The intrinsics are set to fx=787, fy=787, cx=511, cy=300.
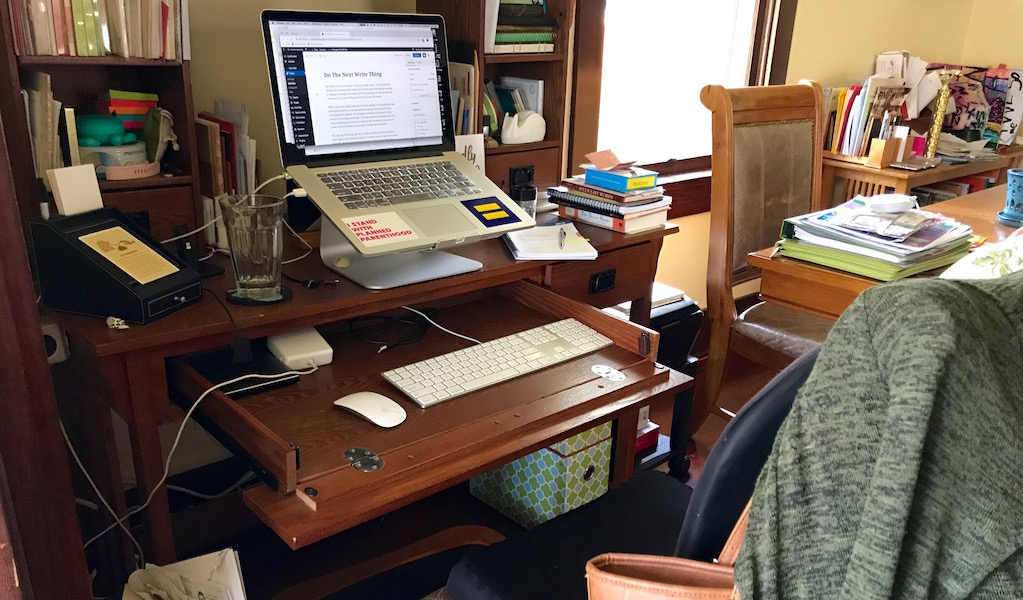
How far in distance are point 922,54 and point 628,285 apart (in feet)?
9.76

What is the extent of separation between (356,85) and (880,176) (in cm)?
241

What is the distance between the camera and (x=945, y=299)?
61 centimetres

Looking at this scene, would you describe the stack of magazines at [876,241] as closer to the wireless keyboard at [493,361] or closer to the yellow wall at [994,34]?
the wireless keyboard at [493,361]

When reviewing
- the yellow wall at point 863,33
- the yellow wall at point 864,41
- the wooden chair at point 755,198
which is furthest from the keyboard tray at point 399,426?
the yellow wall at point 863,33

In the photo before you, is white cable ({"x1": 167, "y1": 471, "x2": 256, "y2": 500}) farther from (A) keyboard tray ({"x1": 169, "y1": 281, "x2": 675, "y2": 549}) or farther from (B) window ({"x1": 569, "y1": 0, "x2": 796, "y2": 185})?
(B) window ({"x1": 569, "y1": 0, "x2": 796, "y2": 185})

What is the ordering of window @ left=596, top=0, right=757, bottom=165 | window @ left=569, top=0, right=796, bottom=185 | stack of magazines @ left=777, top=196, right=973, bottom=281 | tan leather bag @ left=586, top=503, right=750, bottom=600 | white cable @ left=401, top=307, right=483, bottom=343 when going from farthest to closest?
window @ left=596, top=0, right=757, bottom=165
window @ left=569, top=0, right=796, bottom=185
stack of magazines @ left=777, top=196, right=973, bottom=281
white cable @ left=401, top=307, right=483, bottom=343
tan leather bag @ left=586, top=503, right=750, bottom=600

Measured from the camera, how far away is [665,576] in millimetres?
790

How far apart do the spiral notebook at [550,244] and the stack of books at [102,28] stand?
701 millimetres

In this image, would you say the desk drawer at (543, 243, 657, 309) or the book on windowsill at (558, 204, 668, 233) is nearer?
the desk drawer at (543, 243, 657, 309)

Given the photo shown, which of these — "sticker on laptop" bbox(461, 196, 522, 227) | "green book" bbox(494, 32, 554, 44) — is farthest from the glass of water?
"green book" bbox(494, 32, 554, 44)

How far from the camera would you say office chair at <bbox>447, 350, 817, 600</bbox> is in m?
0.80

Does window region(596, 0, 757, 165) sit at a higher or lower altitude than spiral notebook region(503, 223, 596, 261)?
higher

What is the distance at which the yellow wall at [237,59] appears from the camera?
5.36ft

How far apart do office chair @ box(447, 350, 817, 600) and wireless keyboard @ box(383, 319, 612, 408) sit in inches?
9.5
